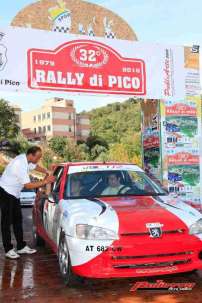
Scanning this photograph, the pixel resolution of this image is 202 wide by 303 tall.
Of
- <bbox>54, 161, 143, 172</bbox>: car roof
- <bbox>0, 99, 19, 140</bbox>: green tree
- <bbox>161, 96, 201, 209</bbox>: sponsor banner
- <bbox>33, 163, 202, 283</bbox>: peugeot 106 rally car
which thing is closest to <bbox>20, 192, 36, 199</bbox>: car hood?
<bbox>161, 96, 201, 209</bbox>: sponsor banner

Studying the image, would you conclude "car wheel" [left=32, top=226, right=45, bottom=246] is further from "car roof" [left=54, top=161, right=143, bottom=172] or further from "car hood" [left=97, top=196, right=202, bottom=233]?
"car hood" [left=97, top=196, right=202, bottom=233]

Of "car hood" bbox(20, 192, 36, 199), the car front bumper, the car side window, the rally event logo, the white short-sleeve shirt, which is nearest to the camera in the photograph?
the car front bumper

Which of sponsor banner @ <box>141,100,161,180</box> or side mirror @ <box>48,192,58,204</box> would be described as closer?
side mirror @ <box>48,192,58,204</box>

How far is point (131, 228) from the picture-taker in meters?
5.20

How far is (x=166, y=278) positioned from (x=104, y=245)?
1191 mm

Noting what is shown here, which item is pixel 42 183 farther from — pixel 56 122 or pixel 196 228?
pixel 56 122

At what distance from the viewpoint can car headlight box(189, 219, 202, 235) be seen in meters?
5.37

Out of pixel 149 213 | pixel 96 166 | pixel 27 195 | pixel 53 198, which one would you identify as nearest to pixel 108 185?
pixel 96 166

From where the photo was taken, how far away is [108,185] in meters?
6.84

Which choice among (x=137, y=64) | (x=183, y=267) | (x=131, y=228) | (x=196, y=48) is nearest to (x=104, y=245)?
(x=131, y=228)

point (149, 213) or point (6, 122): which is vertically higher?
point (6, 122)

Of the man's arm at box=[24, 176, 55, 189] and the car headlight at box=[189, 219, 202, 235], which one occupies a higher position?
the man's arm at box=[24, 176, 55, 189]

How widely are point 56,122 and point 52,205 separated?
323 ft

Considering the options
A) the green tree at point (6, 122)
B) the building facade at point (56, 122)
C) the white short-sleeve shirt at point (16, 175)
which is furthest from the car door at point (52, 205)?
the building facade at point (56, 122)
